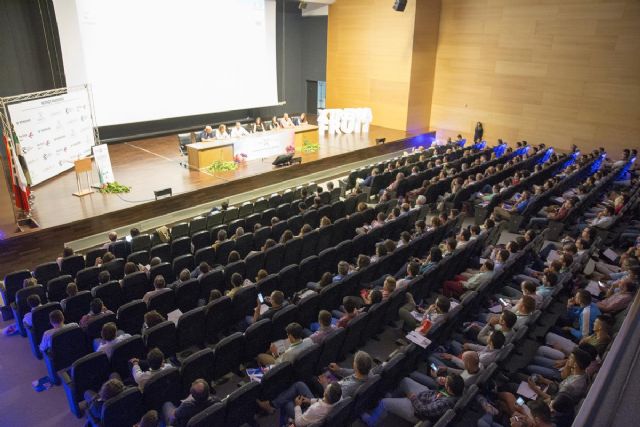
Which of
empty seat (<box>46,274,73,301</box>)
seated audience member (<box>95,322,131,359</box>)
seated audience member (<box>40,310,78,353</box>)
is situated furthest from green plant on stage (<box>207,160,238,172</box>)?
seated audience member (<box>95,322,131,359</box>)

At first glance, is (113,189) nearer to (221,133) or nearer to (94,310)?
(221,133)

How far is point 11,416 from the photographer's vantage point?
4.40m

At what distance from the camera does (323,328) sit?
470 centimetres

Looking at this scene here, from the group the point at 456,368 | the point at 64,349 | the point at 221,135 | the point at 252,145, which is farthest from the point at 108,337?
the point at 221,135

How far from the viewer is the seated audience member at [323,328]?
4.61 metres

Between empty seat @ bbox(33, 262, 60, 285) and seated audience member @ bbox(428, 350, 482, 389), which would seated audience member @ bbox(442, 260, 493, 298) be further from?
empty seat @ bbox(33, 262, 60, 285)

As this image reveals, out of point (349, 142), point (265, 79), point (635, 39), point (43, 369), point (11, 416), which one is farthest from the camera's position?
point (265, 79)

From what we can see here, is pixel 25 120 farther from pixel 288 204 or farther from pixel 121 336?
pixel 121 336

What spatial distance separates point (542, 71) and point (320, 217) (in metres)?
10.7

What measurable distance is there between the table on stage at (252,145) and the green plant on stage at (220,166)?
0.11 meters

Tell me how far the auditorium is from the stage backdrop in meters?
0.06

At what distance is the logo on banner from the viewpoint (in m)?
16.2

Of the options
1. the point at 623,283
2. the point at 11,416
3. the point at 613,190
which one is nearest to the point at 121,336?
the point at 11,416

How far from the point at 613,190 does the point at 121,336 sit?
35.7 ft
